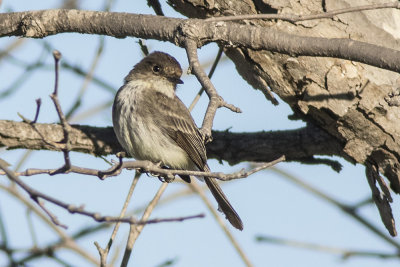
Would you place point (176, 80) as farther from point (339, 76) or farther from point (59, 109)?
point (59, 109)

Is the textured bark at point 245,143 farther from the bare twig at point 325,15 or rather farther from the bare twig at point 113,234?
the bare twig at point 325,15

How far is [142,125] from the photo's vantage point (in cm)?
589

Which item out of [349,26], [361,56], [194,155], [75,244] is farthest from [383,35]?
[75,244]

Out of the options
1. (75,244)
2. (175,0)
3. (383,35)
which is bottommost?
(75,244)

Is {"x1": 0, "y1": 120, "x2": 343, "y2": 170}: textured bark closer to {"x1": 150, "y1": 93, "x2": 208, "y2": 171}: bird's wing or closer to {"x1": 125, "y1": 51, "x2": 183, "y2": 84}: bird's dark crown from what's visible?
{"x1": 150, "y1": 93, "x2": 208, "y2": 171}: bird's wing

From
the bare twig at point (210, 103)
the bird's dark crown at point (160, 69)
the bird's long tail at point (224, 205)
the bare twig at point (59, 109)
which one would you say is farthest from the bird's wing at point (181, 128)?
the bare twig at point (59, 109)

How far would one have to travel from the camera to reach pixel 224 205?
19.4 feet

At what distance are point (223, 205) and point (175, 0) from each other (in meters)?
1.96

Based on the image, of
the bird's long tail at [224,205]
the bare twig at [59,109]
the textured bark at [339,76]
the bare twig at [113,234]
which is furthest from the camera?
the bird's long tail at [224,205]

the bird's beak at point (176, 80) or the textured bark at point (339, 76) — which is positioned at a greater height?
the bird's beak at point (176, 80)

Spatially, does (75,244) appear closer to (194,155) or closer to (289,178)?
(194,155)

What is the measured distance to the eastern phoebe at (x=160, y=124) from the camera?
5832 millimetres

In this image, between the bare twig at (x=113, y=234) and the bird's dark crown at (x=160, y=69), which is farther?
the bird's dark crown at (x=160, y=69)

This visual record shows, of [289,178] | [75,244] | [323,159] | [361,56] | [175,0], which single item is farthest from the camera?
[323,159]
